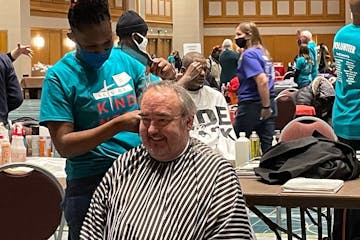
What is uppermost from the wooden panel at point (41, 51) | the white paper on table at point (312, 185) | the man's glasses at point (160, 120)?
the wooden panel at point (41, 51)

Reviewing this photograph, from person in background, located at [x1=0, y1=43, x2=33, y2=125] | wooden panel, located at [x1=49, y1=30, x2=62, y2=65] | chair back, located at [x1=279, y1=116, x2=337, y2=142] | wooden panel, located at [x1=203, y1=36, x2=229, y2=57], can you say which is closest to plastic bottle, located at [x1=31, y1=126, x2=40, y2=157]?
person in background, located at [x1=0, y1=43, x2=33, y2=125]

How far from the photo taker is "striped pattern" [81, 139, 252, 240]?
Answer: 2551 millimetres

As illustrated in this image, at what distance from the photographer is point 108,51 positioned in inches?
112

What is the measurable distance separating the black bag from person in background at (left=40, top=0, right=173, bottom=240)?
28.9 inches

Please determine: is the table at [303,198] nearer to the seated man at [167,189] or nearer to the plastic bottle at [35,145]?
the seated man at [167,189]

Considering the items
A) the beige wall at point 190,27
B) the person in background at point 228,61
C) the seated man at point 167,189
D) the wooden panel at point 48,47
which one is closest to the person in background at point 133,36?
the seated man at point 167,189

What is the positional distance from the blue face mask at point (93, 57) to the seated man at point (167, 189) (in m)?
0.27

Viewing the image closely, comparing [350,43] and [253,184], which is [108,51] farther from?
[350,43]

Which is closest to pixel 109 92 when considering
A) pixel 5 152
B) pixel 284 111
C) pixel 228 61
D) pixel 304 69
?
pixel 5 152

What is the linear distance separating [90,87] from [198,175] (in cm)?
56

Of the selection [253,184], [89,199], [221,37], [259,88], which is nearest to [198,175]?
[89,199]

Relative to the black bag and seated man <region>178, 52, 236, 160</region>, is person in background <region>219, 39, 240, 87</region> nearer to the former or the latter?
seated man <region>178, 52, 236, 160</region>

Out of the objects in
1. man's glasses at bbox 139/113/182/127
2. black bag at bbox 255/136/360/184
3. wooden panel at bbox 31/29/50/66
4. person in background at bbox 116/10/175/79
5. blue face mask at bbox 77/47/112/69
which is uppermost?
wooden panel at bbox 31/29/50/66

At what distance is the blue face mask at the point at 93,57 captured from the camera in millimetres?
2820
